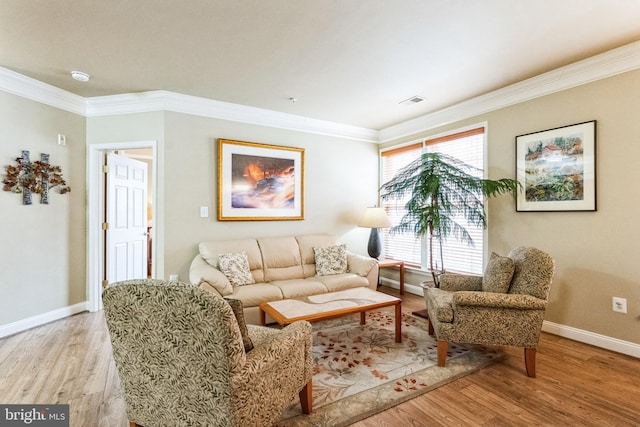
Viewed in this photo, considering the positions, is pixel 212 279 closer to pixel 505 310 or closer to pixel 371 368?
pixel 371 368

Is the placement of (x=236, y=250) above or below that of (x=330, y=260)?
above

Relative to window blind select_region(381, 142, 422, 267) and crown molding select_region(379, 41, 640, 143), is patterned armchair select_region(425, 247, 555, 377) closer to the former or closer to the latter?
crown molding select_region(379, 41, 640, 143)

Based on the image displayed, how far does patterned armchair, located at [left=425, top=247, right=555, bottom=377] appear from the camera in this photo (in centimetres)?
223

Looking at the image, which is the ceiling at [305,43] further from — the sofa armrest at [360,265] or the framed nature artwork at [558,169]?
the sofa armrest at [360,265]

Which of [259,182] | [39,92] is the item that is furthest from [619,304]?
[39,92]

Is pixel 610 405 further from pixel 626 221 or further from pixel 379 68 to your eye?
pixel 379 68

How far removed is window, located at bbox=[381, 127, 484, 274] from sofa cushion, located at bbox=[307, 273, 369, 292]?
1183 millimetres

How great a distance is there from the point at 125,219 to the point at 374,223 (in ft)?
11.3

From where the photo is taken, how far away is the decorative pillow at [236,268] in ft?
10.9

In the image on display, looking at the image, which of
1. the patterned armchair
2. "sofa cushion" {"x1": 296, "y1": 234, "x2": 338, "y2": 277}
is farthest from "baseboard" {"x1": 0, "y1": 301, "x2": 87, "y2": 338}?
the patterned armchair

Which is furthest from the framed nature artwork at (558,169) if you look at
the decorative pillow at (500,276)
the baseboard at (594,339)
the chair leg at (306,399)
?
the chair leg at (306,399)

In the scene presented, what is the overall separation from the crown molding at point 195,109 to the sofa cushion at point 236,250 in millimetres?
1590

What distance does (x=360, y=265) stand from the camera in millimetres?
3934

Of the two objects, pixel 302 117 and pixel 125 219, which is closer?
pixel 125 219
